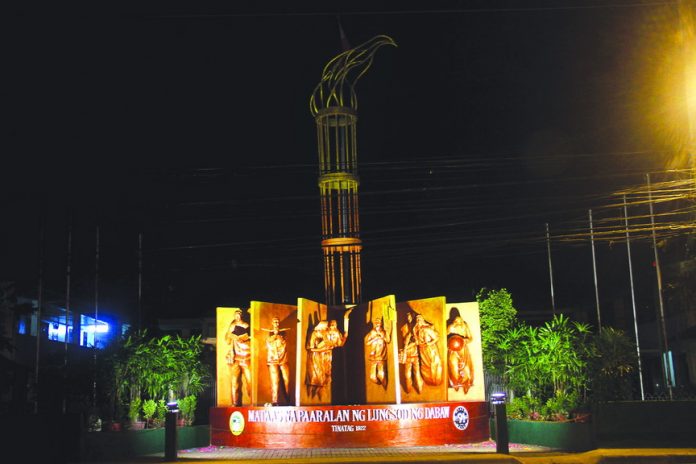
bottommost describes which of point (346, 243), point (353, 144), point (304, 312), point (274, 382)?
point (274, 382)

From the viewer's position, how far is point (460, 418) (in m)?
19.5

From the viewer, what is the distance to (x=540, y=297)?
147ft

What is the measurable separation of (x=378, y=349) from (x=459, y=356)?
7.32 feet

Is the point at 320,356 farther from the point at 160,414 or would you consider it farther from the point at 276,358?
the point at 160,414

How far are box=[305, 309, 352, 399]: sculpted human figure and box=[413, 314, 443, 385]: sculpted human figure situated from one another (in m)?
2.36

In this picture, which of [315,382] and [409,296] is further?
[409,296]

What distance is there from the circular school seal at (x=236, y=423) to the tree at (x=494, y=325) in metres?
7.14

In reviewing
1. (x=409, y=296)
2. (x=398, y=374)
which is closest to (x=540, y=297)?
(x=409, y=296)

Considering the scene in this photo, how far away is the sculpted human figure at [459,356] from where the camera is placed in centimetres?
2081

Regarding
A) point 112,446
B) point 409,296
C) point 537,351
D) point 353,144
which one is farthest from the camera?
point 409,296

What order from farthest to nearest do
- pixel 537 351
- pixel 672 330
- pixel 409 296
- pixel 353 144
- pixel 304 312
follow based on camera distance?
pixel 409 296, pixel 672 330, pixel 353 144, pixel 304 312, pixel 537 351

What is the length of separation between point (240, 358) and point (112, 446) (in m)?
4.66

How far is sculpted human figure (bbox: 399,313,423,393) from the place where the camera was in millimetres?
21062

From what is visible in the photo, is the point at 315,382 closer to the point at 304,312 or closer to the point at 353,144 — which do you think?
the point at 304,312
